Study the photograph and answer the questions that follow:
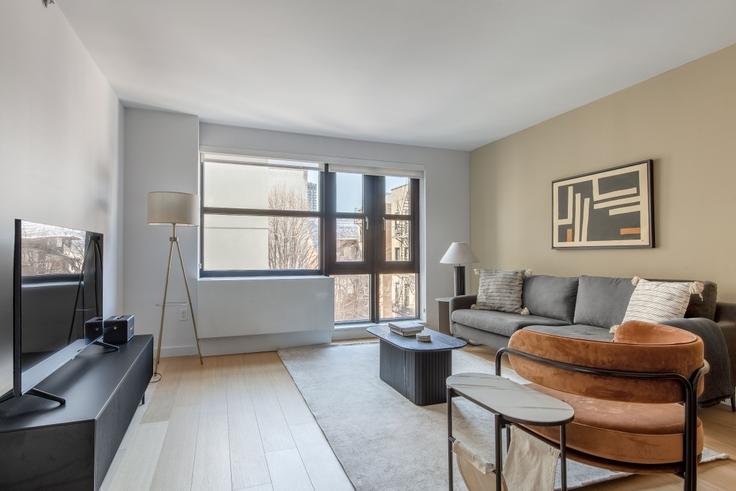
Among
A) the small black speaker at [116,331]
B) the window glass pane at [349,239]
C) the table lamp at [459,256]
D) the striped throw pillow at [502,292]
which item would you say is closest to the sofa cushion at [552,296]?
the striped throw pillow at [502,292]

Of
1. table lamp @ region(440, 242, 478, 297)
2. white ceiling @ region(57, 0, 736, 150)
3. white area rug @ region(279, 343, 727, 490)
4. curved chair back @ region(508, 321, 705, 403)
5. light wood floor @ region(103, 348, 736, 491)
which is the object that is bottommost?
light wood floor @ region(103, 348, 736, 491)

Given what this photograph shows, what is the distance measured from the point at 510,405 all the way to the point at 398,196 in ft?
13.6

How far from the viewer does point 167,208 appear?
3330mm

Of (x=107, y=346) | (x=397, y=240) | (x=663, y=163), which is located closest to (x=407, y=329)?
(x=107, y=346)

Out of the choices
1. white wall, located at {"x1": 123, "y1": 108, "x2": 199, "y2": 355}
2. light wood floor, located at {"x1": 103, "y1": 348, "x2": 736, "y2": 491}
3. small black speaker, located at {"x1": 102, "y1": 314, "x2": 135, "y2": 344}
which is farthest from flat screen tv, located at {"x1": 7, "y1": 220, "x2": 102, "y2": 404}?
A: white wall, located at {"x1": 123, "y1": 108, "x2": 199, "y2": 355}

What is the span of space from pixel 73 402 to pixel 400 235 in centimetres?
403

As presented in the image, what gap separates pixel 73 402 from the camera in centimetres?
164

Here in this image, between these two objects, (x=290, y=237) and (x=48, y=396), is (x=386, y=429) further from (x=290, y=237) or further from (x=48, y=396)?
(x=290, y=237)

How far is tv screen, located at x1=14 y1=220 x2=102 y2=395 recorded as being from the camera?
1499mm

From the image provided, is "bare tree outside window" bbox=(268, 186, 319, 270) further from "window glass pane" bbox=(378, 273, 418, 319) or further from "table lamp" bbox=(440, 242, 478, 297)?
"table lamp" bbox=(440, 242, 478, 297)

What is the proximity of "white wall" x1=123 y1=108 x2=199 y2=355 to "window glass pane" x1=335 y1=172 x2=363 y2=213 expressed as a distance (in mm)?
1642

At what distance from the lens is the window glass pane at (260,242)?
430cm

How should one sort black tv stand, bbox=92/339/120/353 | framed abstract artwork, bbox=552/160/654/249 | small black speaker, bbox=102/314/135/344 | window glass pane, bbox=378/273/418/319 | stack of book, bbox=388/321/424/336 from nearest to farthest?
black tv stand, bbox=92/339/120/353 → small black speaker, bbox=102/314/135/344 → stack of book, bbox=388/321/424/336 → framed abstract artwork, bbox=552/160/654/249 → window glass pane, bbox=378/273/418/319

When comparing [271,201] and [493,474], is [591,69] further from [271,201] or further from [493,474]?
[271,201]
